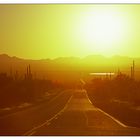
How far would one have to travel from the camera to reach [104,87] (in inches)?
268

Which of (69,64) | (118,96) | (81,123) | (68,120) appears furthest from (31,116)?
(118,96)

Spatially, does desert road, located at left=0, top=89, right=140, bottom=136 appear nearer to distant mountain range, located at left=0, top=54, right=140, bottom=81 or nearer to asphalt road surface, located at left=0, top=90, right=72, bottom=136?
→ asphalt road surface, located at left=0, top=90, right=72, bottom=136

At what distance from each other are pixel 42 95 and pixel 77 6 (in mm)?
1031

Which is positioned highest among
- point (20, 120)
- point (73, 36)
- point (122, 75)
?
point (73, 36)

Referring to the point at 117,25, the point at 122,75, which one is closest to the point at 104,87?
the point at 122,75

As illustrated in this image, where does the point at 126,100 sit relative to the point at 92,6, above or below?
below

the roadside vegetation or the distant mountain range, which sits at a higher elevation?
the distant mountain range

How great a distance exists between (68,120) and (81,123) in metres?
0.14

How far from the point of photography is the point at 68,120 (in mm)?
6707

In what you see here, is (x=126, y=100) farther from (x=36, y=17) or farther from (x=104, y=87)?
(x=36, y=17)

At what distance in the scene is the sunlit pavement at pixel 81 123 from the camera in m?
6.55

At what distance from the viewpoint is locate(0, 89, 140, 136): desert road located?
6.56 meters

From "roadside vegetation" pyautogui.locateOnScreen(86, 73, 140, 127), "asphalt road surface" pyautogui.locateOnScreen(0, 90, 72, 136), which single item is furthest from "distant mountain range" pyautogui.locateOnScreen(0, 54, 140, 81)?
"asphalt road surface" pyautogui.locateOnScreen(0, 90, 72, 136)

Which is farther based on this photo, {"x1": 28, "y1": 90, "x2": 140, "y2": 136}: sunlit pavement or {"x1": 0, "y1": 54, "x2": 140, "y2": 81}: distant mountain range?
{"x1": 0, "y1": 54, "x2": 140, "y2": 81}: distant mountain range
